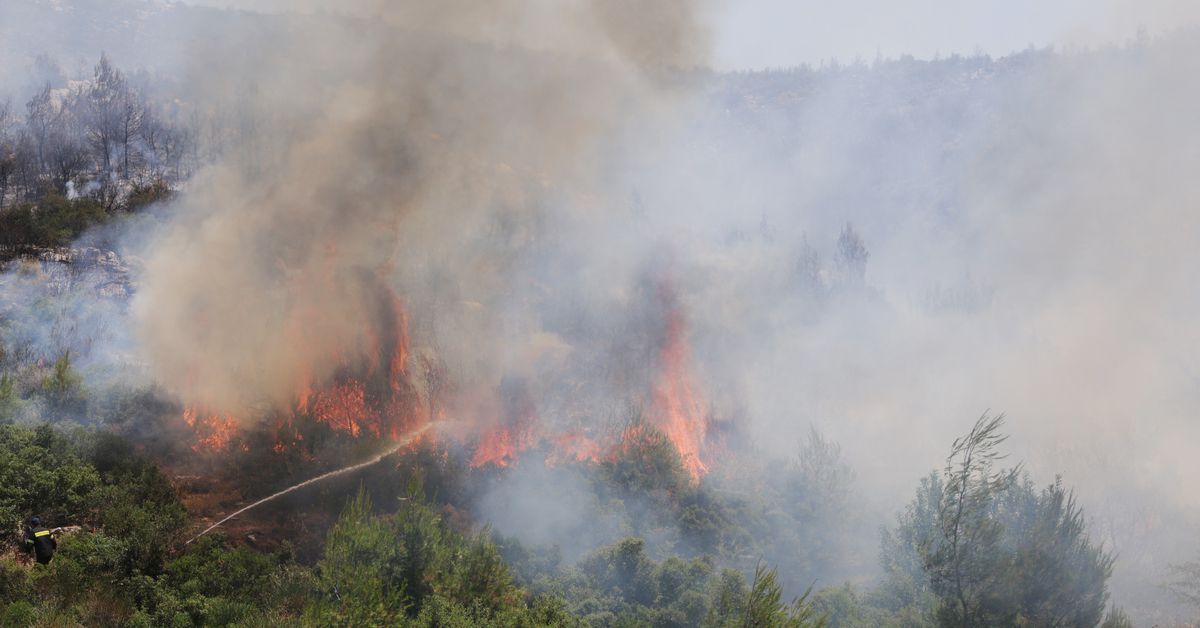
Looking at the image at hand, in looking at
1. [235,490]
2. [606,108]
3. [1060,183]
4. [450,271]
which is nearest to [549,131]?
[606,108]

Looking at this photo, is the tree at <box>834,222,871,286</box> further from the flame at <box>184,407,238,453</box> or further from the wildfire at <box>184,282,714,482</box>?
the flame at <box>184,407,238,453</box>

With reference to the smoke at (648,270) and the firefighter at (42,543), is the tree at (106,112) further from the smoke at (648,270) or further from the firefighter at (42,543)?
the firefighter at (42,543)

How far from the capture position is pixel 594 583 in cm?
3925

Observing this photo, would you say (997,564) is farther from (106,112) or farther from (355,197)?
(106,112)

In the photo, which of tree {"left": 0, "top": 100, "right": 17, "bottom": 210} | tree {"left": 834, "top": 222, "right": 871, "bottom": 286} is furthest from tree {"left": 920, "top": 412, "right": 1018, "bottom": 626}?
tree {"left": 0, "top": 100, "right": 17, "bottom": 210}

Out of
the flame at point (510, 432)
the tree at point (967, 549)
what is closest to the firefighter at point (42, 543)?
the flame at point (510, 432)

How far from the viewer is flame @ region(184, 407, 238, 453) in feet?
143

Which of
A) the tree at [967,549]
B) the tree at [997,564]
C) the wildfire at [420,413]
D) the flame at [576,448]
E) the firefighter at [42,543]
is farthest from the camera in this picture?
the flame at [576,448]

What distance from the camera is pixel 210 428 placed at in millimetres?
44344

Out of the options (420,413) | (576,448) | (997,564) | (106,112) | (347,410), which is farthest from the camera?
(106,112)

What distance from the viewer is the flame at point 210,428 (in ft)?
143

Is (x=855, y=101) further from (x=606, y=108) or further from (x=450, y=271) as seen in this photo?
(x=450, y=271)

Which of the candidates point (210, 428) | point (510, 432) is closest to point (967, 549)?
point (510, 432)

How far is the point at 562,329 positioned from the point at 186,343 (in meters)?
27.4
